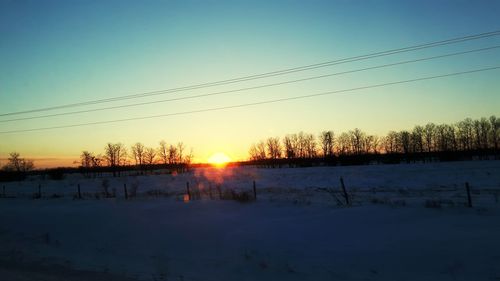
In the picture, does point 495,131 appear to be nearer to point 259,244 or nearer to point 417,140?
point 417,140

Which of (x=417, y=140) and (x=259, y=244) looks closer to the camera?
(x=259, y=244)

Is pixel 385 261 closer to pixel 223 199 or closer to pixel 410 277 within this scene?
pixel 410 277

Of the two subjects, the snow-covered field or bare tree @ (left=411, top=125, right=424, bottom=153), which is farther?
bare tree @ (left=411, top=125, right=424, bottom=153)

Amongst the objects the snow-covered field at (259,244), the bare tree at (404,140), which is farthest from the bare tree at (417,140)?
the snow-covered field at (259,244)

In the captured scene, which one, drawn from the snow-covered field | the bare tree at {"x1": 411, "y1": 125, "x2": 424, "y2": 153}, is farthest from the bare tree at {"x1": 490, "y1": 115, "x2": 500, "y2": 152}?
the snow-covered field

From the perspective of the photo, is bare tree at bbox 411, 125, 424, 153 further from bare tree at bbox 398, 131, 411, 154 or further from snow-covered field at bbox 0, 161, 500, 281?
snow-covered field at bbox 0, 161, 500, 281

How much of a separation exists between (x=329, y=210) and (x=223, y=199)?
7.69 m

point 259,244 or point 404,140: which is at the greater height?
point 404,140

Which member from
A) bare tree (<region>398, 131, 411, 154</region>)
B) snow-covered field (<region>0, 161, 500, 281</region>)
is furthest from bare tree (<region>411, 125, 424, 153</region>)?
snow-covered field (<region>0, 161, 500, 281</region>)

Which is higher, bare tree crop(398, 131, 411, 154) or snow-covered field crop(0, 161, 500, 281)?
bare tree crop(398, 131, 411, 154)

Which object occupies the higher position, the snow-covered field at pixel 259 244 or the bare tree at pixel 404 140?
the bare tree at pixel 404 140

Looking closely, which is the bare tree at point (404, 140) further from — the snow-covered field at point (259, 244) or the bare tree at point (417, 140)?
the snow-covered field at point (259, 244)

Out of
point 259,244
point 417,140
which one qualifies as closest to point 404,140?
point 417,140

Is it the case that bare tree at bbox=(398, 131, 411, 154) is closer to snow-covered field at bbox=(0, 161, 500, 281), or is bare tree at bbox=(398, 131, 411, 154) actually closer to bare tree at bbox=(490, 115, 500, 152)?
bare tree at bbox=(490, 115, 500, 152)
